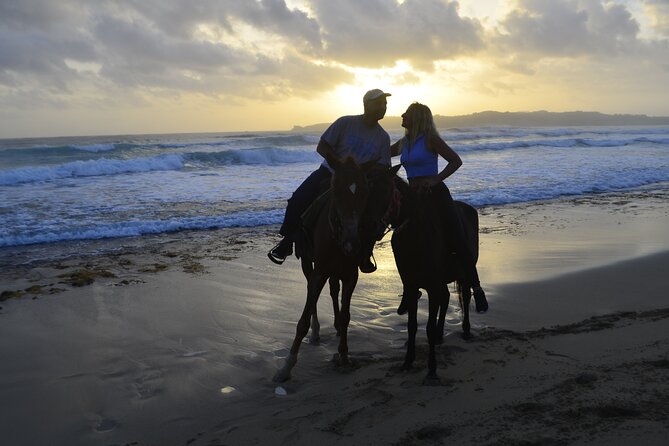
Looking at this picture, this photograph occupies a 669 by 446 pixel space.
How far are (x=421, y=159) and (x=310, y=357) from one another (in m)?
2.24

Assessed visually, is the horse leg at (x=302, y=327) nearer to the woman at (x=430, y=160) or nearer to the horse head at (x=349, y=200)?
the horse head at (x=349, y=200)

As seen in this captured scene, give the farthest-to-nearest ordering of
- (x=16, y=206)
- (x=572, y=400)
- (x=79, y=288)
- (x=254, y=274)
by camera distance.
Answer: (x=16, y=206) < (x=254, y=274) < (x=79, y=288) < (x=572, y=400)

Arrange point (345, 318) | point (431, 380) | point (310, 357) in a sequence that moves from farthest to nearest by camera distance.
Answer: point (310, 357) < point (345, 318) < point (431, 380)

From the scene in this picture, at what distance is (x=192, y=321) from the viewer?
20.4ft

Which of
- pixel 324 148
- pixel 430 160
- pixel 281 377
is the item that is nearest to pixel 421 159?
pixel 430 160

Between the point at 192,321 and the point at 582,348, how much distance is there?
4166 mm

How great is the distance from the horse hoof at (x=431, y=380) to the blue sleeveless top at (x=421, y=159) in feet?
5.90

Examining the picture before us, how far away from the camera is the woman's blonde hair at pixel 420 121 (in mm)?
4922

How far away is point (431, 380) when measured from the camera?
4.46 metres

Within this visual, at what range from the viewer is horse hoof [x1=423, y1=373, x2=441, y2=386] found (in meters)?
4.39

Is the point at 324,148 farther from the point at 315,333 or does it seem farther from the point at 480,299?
the point at 480,299

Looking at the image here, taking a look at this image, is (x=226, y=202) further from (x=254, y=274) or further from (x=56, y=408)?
(x=56, y=408)

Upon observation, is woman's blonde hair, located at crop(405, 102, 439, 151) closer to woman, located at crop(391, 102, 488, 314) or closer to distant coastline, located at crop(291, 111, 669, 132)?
woman, located at crop(391, 102, 488, 314)

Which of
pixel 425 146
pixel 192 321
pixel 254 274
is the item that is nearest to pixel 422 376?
pixel 425 146
